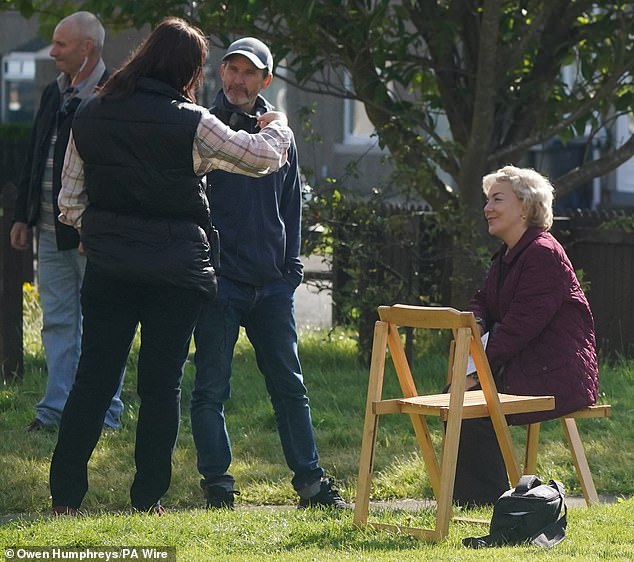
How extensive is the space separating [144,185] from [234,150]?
36 centimetres

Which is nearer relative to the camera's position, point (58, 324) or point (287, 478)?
point (287, 478)

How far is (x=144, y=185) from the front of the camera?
5.01 metres

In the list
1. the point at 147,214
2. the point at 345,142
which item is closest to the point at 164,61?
the point at 147,214

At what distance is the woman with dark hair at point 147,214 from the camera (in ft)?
16.4

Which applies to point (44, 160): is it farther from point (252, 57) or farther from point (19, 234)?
point (252, 57)

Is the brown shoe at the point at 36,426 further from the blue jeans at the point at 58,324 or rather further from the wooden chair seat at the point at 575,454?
the wooden chair seat at the point at 575,454

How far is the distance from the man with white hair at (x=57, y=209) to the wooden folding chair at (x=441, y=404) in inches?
88.2

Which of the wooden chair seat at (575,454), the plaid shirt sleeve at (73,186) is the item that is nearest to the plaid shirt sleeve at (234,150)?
the plaid shirt sleeve at (73,186)

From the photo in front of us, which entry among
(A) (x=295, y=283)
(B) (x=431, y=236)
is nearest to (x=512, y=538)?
(A) (x=295, y=283)

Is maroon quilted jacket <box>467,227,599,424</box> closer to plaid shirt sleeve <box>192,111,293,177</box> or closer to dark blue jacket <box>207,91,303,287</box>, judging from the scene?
dark blue jacket <box>207,91,303,287</box>

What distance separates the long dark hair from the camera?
5059 millimetres

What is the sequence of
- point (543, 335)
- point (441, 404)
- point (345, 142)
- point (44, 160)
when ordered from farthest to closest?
point (345, 142), point (44, 160), point (543, 335), point (441, 404)

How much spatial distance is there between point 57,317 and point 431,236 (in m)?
3.05

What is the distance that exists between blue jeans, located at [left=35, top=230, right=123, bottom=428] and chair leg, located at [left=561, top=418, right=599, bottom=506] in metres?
2.57
